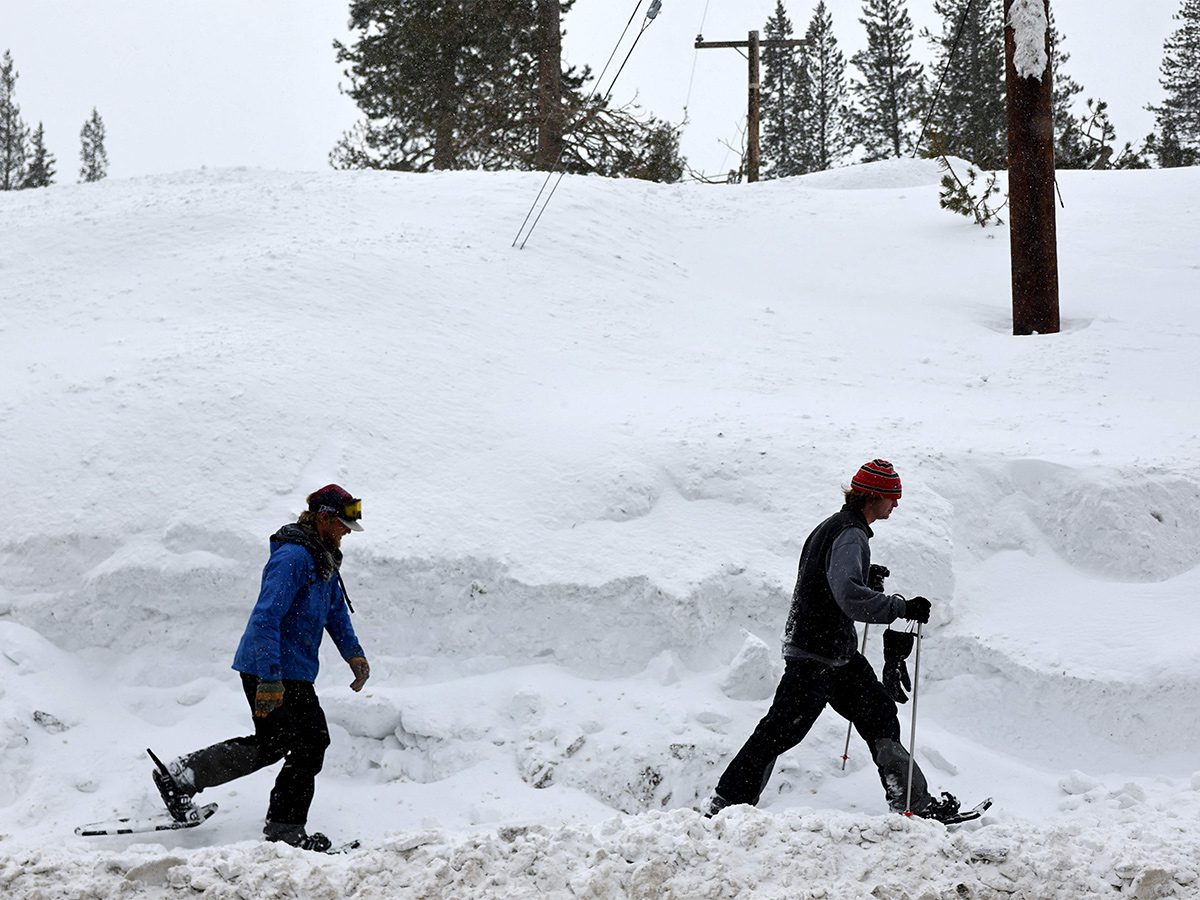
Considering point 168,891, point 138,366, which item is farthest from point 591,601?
point 138,366

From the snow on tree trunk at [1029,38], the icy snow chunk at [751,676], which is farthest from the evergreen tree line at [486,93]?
the icy snow chunk at [751,676]

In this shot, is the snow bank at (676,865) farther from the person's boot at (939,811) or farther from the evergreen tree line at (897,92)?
the evergreen tree line at (897,92)

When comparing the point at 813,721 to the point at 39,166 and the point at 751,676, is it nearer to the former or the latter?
the point at 751,676

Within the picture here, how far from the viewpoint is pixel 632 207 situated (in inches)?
517

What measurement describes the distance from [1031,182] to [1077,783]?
710 cm

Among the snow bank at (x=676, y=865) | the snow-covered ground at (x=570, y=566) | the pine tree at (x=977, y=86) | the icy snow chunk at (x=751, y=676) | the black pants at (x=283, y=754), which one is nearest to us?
the snow bank at (x=676, y=865)

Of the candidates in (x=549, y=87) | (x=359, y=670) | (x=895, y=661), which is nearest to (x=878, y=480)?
(x=895, y=661)

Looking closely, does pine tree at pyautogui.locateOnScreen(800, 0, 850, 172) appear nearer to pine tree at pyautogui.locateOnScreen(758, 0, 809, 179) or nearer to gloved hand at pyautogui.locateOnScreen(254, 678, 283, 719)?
pine tree at pyautogui.locateOnScreen(758, 0, 809, 179)

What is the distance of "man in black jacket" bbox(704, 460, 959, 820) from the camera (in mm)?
4098

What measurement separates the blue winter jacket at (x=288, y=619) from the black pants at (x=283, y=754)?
10cm

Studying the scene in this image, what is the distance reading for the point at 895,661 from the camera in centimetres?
439

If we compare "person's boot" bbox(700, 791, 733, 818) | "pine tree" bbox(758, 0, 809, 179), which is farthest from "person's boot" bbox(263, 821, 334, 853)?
"pine tree" bbox(758, 0, 809, 179)

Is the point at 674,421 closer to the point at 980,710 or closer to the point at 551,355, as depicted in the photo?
the point at 551,355

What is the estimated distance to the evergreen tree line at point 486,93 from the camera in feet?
66.3
